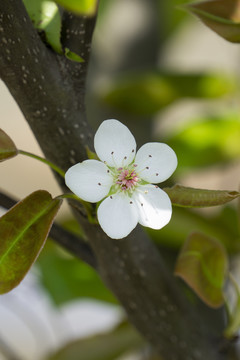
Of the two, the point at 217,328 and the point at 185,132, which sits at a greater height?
the point at 185,132

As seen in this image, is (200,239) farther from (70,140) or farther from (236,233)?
(236,233)

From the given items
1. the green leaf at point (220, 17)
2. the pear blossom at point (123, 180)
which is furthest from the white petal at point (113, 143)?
the green leaf at point (220, 17)

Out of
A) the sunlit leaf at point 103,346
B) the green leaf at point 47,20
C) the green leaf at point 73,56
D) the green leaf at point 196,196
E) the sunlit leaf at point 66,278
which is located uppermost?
the green leaf at point 47,20

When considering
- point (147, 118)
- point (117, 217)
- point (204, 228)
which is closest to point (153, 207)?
point (117, 217)

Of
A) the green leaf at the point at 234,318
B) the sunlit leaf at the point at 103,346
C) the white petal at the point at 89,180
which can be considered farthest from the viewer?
the sunlit leaf at the point at 103,346

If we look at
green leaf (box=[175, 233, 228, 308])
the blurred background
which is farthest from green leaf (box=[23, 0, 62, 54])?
the blurred background

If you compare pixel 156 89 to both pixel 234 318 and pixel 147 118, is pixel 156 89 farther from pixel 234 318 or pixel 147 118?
pixel 234 318

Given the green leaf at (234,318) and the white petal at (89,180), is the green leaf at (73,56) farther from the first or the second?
the green leaf at (234,318)

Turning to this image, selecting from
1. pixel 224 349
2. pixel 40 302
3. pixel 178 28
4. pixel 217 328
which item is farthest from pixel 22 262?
→ pixel 40 302
